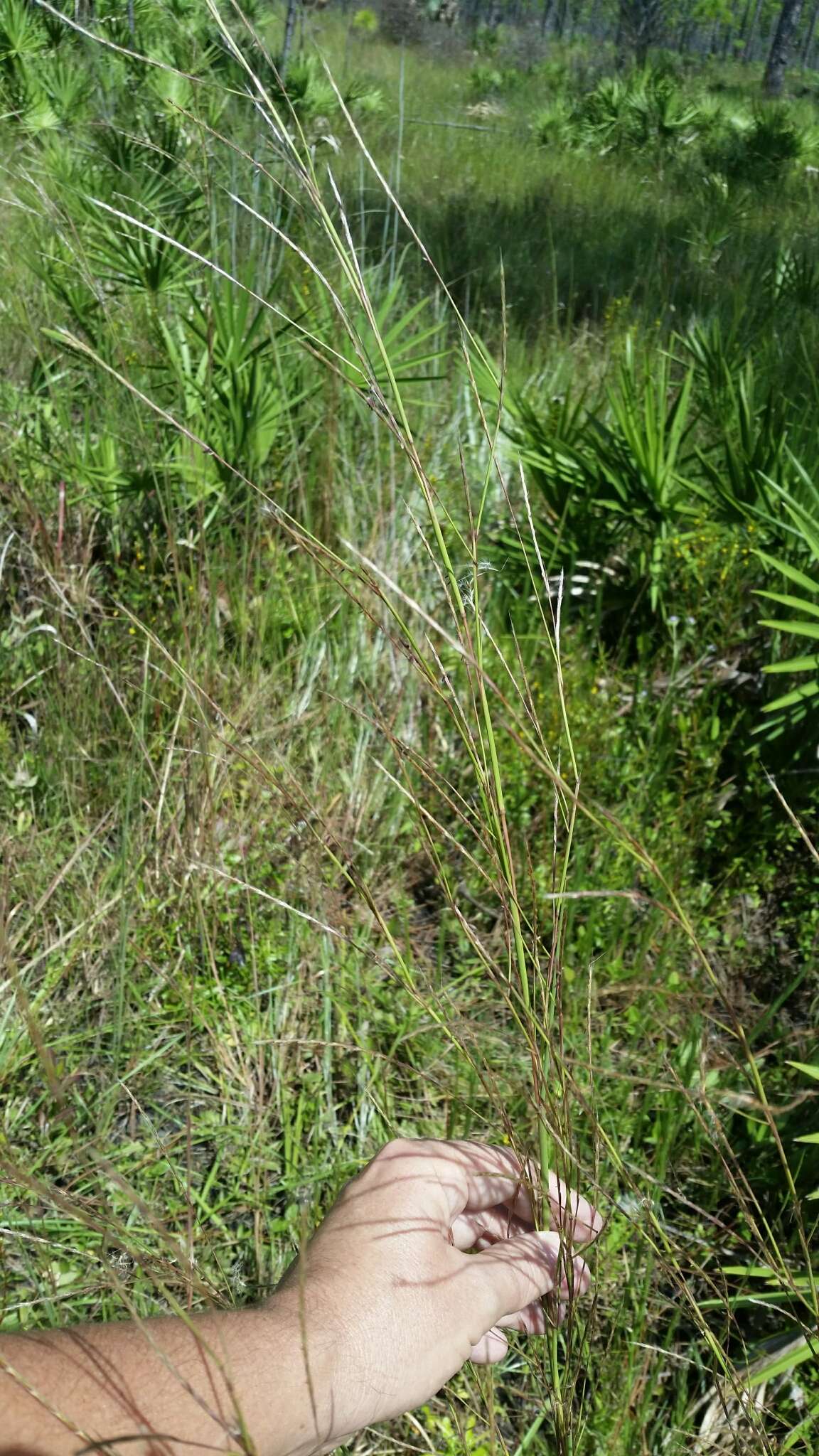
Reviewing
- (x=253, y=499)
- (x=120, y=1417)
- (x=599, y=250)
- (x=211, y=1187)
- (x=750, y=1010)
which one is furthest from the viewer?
(x=599, y=250)

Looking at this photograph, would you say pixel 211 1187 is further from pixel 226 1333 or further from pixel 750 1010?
pixel 750 1010

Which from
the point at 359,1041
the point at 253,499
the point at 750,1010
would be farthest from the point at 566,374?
Result: the point at 359,1041

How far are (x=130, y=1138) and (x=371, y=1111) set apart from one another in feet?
1.30

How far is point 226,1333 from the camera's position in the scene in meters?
0.71

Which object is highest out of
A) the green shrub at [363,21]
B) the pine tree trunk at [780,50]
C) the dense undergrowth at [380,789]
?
the pine tree trunk at [780,50]

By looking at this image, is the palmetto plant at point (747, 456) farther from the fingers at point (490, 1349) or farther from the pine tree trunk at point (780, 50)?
the pine tree trunk at point (780, 50)

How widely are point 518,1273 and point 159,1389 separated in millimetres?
335

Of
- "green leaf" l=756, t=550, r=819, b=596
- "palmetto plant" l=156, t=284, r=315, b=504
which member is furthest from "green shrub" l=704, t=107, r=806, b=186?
"green leaf" l=756, t=550, r=819, b=596

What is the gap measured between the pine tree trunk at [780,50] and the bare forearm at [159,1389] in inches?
1014

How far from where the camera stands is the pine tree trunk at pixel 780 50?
20.6 m

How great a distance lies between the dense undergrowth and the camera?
103 cm

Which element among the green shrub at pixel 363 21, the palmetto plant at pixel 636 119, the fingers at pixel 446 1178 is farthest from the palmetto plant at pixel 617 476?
the palmetto plant at pixel 636 119

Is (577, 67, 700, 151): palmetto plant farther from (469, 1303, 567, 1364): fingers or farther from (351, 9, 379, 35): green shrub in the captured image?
(469, 1303, 567, 1364): fingers

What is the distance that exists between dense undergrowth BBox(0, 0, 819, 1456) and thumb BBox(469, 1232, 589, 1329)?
6cm
